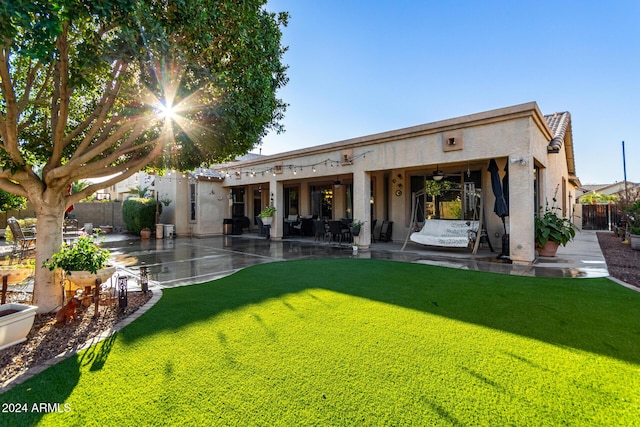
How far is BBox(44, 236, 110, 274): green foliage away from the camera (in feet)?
12.7

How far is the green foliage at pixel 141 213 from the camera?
14.6 m

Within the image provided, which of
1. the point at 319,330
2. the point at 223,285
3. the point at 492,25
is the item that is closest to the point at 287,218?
the point at 223,285

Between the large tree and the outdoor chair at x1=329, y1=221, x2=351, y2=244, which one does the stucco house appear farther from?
the large tree

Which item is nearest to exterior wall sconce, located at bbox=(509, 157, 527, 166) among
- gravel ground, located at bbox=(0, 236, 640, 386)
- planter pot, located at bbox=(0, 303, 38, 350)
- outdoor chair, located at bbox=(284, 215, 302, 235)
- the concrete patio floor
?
the concrete patio floor

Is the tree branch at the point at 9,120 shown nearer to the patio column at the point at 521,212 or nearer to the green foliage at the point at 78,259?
the green foliage at the point at 78,259

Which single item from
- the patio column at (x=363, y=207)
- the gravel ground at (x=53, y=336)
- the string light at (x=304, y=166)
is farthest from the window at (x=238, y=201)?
the gravel ground at (x=53, y=336)

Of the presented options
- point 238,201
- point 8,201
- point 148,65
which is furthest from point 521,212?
point 8,201

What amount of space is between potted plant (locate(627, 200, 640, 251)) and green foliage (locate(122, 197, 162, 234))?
763 inches

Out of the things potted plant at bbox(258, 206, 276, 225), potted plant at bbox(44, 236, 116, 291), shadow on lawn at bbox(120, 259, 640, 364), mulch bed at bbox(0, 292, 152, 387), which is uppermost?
potted plant at bbox(258, 206, 276, 225)

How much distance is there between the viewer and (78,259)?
3.93m

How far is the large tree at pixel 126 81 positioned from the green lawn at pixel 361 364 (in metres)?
2.23

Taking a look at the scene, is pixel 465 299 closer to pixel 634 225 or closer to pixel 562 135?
pixel 562 135

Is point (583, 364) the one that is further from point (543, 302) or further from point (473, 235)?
point (473, 235)

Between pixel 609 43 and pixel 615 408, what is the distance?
12906mm
